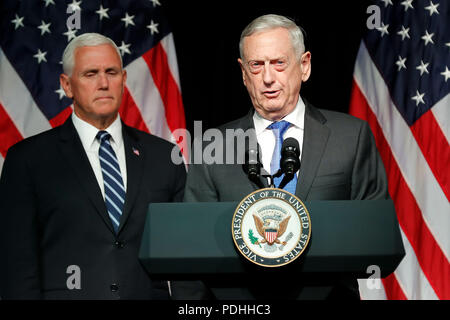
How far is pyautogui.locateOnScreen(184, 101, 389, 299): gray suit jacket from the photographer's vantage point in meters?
2.20

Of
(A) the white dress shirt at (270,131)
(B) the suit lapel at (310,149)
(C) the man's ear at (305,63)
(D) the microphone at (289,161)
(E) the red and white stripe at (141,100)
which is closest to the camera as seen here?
(D) the microphone at (289,161)

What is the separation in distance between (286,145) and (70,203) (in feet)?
3.83

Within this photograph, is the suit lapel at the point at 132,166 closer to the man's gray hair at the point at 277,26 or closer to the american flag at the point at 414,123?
the man's gray hair at the point at 277,26

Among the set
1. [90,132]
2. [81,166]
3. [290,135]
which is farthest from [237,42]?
[290,135]

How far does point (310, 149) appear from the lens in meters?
2.25

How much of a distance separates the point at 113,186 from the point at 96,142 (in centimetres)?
24

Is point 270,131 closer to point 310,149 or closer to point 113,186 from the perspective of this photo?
point 310,149

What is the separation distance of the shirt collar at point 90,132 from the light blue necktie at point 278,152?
835mm

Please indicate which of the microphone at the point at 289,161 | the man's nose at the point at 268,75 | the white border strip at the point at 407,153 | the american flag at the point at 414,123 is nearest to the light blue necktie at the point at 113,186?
the man's nose at the point at 268,75

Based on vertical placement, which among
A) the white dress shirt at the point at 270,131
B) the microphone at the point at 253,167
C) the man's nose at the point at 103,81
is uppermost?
the man's nose at the point at 103,81

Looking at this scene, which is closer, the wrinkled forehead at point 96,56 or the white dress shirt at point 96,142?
the white dress shirt at point 96,142

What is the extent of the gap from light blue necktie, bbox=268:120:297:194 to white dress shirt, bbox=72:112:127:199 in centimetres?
79

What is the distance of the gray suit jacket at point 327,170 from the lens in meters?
2.21

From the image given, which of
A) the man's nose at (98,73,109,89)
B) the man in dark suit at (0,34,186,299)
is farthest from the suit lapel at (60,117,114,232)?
the man's nose at (98,73,109,89)
